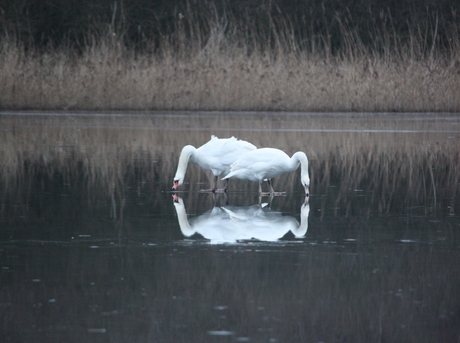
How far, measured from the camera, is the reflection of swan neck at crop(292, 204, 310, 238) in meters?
6.30

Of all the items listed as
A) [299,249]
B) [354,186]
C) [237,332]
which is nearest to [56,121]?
[354,186]

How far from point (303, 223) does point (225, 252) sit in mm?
1310

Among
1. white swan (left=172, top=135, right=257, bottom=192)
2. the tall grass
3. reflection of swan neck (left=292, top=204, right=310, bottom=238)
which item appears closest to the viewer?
reflection of swan neck (left=292, top=204, right=310, bottom=238)

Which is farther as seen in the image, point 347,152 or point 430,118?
point 430,118

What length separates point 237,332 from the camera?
3971 mm

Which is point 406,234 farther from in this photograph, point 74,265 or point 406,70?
point 406,70

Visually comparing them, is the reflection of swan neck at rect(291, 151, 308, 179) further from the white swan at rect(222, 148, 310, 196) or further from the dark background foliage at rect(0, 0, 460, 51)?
the dark background foliage at rect(0, 0, 460, 51)

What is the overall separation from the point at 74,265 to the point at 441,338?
2.07 metres

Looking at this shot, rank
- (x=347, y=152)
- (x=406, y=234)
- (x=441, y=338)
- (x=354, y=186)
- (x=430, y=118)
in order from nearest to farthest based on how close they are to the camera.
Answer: (x=441, y=338), (x=406, y=234), (x=354, y=186), (x=347, y=152), (x=430, y=118)

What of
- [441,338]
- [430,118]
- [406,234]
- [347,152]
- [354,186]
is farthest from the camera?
[430,118]

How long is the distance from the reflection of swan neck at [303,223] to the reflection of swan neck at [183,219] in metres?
0.67

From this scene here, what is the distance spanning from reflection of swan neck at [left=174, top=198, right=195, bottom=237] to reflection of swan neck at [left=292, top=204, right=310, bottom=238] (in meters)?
0.67

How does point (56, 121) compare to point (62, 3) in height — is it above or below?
below

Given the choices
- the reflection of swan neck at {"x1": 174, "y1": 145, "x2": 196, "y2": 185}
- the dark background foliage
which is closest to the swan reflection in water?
the reflection of swan neck at {"x1": 174, "y1": 145, "x2": 196, "y2": 185}
